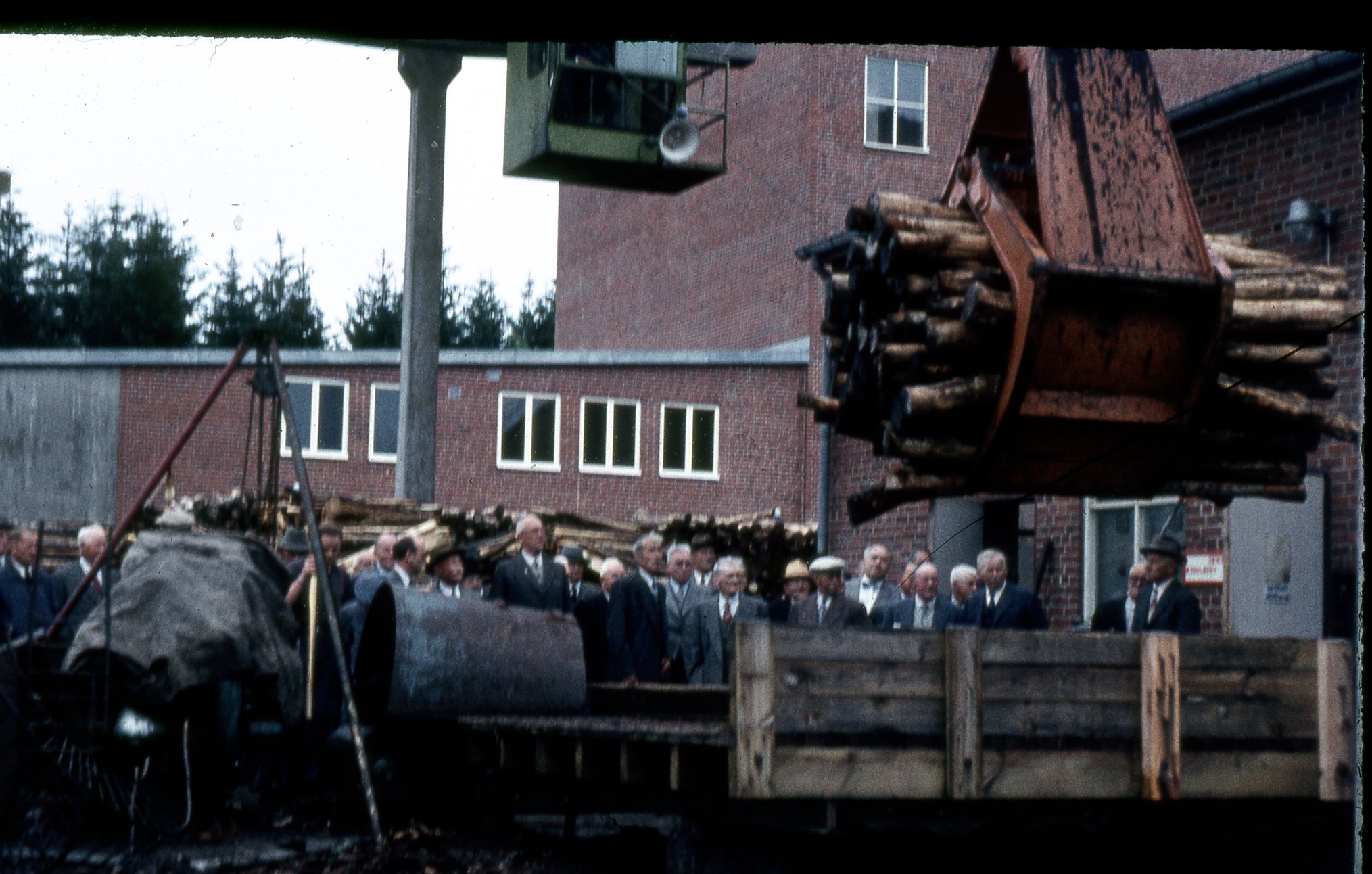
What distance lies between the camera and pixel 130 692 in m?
9.20

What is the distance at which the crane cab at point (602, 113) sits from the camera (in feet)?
80.5

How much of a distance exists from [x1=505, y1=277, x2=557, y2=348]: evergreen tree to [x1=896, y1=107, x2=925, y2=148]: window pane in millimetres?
20751

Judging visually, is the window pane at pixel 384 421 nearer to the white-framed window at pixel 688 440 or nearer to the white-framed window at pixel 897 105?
the white-framed window at pixel 688 440

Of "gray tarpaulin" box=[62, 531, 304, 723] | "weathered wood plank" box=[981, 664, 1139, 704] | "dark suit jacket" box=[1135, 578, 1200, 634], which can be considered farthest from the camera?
"dark suit jacket" box=[1135, 578, 1200, 634]

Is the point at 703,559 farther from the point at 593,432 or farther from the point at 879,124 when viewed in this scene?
the point at 879,124

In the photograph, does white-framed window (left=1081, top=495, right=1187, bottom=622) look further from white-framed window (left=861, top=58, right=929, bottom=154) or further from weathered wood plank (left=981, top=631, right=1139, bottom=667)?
white-framed window (left=861, top=58, right=929, bottom=154)

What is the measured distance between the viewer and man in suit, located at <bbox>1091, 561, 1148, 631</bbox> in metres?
12.6

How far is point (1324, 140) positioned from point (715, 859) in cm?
920

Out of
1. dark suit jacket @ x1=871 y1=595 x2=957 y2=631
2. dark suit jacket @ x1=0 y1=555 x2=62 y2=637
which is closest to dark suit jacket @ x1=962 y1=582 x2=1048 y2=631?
dark suit jacket @ x1=871 y1=595 x2=957 y2=631

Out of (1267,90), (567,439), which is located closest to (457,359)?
(567,439)

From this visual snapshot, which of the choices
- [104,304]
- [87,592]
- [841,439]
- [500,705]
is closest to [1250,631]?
[500,705]

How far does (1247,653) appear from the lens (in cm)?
820

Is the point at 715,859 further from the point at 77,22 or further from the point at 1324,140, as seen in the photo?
the point at 1324,140

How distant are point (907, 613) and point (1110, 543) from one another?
521 cm
